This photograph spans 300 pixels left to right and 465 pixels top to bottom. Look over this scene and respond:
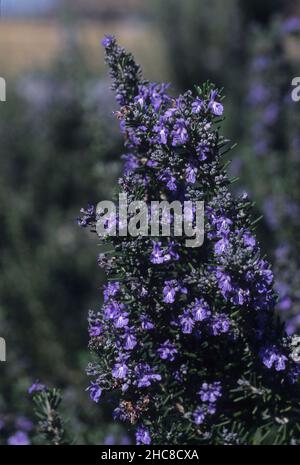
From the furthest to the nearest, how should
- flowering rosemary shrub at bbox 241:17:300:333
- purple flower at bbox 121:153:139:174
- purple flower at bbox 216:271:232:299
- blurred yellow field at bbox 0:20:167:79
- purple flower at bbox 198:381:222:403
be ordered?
blurred yellow field at bbox 0:20:167:79 → flowering rosemary shrub at bbox 241:17:300:333 → purple flower at bbox 121:153:139:174 → purple flower at bbox 198:381:222:403 → purple flower at bbox 216:271:232:299

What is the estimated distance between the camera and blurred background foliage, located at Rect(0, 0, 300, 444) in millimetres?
3307


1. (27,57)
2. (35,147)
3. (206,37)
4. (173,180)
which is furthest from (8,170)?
(27,57)

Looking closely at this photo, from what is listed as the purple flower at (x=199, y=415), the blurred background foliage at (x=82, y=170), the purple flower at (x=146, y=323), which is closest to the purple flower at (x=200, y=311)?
the purple flower at (x=146, y=323)

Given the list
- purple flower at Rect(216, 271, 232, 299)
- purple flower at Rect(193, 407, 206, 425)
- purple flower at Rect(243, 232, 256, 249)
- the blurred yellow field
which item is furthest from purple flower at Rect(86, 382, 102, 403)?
the blurred yellow field

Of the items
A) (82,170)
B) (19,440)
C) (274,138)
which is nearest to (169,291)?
(19,440)

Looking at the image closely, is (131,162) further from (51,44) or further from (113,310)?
(51,44)

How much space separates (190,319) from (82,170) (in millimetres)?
4272

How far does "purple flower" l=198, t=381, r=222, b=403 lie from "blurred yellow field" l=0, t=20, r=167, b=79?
6278 mm

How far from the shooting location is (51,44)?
41.8 ft

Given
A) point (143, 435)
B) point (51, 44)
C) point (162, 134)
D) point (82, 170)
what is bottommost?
point (143, 435)

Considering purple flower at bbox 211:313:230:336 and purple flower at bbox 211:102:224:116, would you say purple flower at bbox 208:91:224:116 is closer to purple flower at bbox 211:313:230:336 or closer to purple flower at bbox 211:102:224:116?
purple flower at bbox 211:102:224:116

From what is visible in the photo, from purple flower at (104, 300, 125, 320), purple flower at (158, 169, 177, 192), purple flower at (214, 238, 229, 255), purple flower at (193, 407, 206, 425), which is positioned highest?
purple flower at (158, 169, 177, 192)

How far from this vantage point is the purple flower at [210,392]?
5.43 ft
